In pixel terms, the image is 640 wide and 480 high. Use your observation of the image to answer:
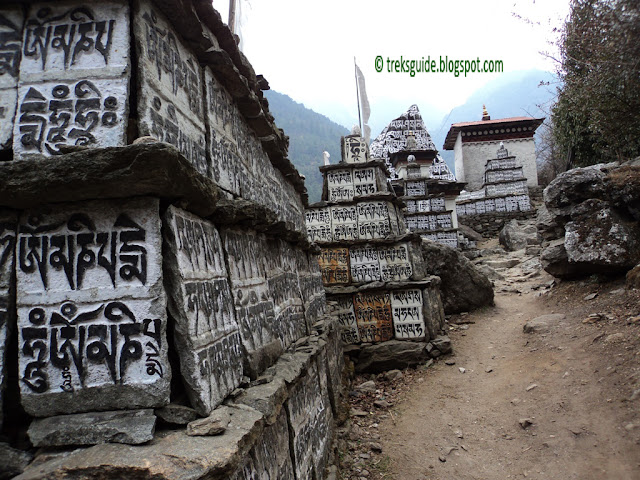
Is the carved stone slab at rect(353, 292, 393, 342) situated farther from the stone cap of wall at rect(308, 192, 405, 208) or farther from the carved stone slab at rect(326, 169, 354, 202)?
the carved stone slab at rect(326, 169, 354, 202)

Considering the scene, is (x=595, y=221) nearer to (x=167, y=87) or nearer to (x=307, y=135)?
(x=167, y=87)

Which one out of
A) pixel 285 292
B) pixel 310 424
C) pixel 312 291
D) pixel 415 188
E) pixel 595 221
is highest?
pixel 415 188

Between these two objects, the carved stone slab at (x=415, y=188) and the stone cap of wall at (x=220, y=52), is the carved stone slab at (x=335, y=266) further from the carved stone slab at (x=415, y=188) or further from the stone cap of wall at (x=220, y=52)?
the carved stone slab at (x=415, y=188)

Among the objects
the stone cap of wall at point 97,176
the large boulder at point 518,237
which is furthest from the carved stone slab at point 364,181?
the large boulder at point 518,237

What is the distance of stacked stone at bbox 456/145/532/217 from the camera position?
23.0 meters

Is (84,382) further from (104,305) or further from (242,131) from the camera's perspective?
(242,131)

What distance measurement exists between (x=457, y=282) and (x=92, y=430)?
10096mm

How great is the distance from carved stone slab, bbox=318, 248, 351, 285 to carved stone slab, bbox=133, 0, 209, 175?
5.91 metres

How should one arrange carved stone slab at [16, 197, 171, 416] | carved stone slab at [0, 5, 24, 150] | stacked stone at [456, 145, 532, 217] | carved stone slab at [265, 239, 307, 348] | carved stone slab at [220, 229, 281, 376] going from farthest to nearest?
stacked stone at [456, 145, 532, 217]
carved stone slab at [265, 239, 307, 348]
carved stone slab at [220, 229, 281, 376]
carved stone slab at [0, 5, 24, 150]
carved stone slab at [16, 197, 171, 416]

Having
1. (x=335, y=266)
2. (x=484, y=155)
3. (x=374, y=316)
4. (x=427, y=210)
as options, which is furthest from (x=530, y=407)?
(x=484, y=155)

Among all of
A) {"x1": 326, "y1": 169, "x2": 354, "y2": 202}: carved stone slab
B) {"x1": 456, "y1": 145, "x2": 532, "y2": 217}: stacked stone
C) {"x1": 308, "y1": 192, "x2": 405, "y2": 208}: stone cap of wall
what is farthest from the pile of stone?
{"x1": 326, "y1": 169, "x2": 354, "y2": 202}: carved stone slab

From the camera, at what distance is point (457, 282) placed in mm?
10719

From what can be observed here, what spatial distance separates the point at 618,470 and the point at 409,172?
54.1 ft

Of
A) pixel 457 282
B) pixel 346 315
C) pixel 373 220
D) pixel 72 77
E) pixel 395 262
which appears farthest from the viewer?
pixel 457 282
